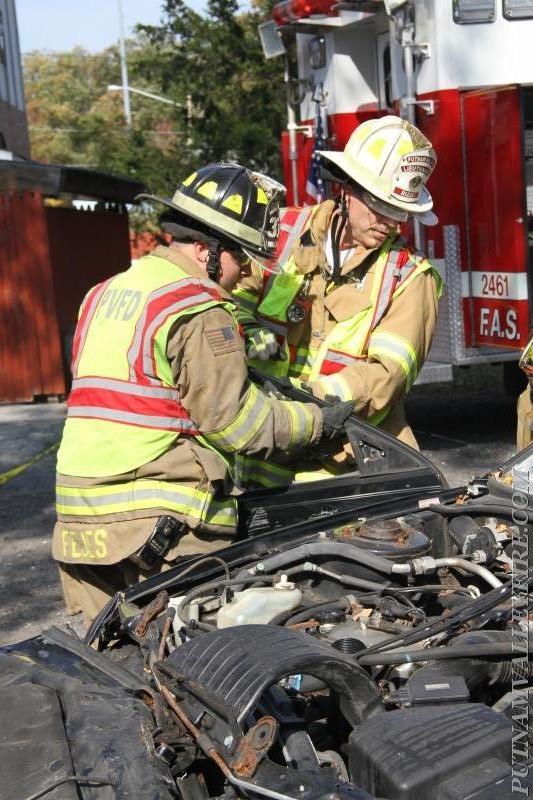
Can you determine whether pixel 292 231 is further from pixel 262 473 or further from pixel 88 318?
pixel 88 318

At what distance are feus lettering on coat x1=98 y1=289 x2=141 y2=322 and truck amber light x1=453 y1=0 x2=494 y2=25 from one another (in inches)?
195

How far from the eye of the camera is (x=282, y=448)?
3.23 m

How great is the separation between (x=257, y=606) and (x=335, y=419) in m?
0.94

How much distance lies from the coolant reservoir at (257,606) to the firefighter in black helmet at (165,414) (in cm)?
52

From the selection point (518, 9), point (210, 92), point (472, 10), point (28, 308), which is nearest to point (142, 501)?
point (472, 10)

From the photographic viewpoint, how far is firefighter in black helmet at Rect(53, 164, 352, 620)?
304 cm

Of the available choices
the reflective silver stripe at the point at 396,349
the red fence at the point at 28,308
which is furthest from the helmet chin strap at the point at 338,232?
the red fence at the point at 28,308

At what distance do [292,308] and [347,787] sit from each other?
2404 millimetres

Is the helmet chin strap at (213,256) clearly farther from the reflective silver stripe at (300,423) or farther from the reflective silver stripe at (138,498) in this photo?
the reflective silver stripe at (138,498)

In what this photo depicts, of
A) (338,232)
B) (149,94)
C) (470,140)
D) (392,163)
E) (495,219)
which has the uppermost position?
(149,94)

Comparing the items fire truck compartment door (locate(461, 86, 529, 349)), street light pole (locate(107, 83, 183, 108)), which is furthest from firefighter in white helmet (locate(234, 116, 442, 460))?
street light pole (locate(107, 83, 183, 108))

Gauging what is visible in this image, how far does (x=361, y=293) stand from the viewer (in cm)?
393

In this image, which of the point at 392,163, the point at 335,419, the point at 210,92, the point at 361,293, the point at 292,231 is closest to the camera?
the point at 335,419

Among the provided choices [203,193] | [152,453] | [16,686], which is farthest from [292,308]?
[16,686]
